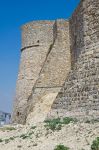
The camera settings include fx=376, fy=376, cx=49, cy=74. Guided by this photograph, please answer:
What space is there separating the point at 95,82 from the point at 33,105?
9092 millimetres

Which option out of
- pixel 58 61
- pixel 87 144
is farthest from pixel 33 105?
pixel 87 144

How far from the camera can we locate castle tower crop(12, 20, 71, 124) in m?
20.4

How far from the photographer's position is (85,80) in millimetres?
11000

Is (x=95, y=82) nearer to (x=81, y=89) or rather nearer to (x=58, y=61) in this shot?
(x=81, y=89)

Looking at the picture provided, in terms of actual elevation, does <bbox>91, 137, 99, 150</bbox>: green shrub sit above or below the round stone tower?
below

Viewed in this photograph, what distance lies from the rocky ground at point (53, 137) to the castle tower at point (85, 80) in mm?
849

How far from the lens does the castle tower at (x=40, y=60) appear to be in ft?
66.9

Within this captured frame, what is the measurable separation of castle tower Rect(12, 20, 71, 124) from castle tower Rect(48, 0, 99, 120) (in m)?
8.17

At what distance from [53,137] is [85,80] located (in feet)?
8.35

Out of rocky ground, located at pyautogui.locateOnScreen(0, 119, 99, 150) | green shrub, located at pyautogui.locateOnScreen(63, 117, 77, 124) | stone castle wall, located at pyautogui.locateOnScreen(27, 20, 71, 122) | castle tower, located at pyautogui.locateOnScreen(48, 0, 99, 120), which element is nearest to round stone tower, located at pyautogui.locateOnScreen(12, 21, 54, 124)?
stone castle wall, located at pyautogui.locateOnScreen(27, 20, 71, 122)

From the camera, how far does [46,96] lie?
19.5m

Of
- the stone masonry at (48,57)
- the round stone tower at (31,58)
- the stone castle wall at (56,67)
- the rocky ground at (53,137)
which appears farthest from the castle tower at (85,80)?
the round stone tower at (31,58)

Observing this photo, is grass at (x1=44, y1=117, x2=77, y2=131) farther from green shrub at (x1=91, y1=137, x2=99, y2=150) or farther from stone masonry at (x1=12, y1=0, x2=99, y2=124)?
green shrub at (x1=91, y1=137, x2=99, y2=150)

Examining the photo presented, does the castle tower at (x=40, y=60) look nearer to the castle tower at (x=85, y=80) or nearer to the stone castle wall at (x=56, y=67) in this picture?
the stone castle wall at (x=56, y=67)
